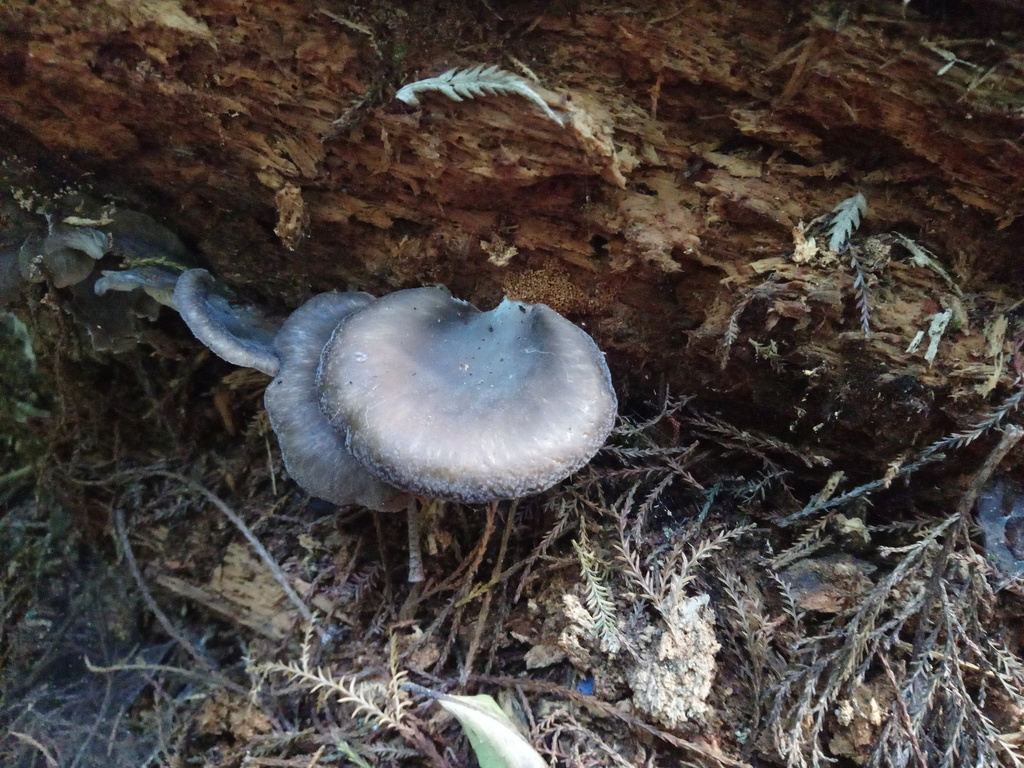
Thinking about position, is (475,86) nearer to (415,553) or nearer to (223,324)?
(223,324)

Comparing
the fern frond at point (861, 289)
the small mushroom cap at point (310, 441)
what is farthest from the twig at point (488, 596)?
the fern frond at point (861, 289)

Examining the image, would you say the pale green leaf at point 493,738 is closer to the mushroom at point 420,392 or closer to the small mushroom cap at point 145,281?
the mushroom at point 420,392

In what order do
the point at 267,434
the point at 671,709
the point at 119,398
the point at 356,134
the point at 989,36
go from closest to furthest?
the point at 989,36 → the point at 671,709 → the point at 356,134 → the point at 267,434 → the point at 119,398

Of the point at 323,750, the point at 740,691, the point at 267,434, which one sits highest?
the point at 740,691

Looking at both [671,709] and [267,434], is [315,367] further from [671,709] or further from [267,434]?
[671,709]

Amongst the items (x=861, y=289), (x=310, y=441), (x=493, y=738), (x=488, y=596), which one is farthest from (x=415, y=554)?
(x=861, y=289)

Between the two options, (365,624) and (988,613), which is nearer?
(988,613)

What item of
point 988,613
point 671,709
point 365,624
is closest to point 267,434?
point 365,624
